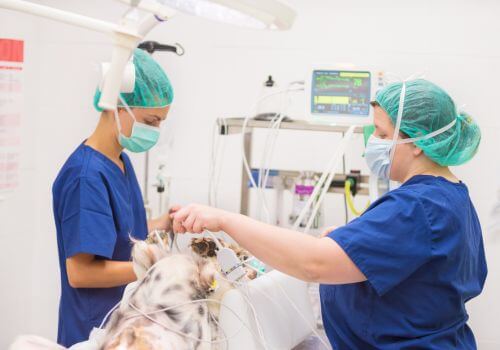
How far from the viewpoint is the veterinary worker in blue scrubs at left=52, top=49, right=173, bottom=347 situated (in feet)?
4.96

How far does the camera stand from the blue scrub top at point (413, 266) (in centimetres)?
115

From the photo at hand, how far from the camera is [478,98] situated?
99.7 inches

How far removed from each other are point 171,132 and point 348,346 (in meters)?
1.72

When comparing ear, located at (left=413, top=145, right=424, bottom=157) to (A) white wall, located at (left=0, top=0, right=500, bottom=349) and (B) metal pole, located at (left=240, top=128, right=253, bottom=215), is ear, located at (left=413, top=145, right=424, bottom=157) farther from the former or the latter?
(A) white wall, located at (left=0, top=0, right=500, bottom=349)

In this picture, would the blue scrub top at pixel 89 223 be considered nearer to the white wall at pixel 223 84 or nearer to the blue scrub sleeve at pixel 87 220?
the blue scrub sleeve at pixel 87 220

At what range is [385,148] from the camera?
4.50ft

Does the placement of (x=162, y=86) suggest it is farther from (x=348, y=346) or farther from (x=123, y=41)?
(x=348, y=346)

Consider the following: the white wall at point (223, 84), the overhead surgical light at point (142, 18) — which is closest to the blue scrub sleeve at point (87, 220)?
the overhead surgical light at point (142, 18)

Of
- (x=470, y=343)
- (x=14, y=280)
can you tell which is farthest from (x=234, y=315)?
(x=14, y=280)

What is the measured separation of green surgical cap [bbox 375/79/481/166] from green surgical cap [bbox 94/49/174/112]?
2.21ft

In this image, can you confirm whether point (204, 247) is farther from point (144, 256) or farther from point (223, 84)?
point (223, 84)

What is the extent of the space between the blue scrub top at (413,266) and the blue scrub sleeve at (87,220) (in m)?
0.66

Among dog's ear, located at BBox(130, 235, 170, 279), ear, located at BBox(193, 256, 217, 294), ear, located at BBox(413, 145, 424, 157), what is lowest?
ear, located at BBox(193, 256, 217, 294)

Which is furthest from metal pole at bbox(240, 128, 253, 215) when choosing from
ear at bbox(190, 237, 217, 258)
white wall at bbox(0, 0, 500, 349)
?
ear at bbox(190, 237, 217, 258)
